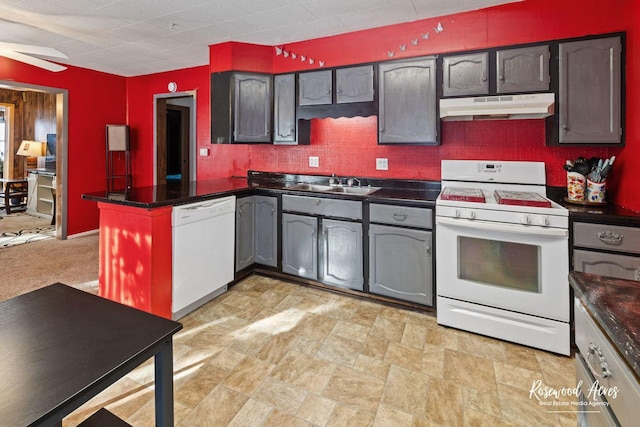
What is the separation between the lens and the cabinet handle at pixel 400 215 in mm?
2727

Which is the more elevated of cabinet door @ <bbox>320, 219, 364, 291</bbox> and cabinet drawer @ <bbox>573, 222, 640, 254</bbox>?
cabinet drawer @ <bbox>573, 222, 640, 254</bbox>

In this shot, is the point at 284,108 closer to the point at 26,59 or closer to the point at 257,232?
the point at 257,232

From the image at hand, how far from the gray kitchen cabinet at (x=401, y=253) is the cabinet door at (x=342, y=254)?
12 cm

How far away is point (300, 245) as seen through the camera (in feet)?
10.7

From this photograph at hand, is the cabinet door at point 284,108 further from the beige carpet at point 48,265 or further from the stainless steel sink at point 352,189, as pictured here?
the beige carpet at point 48,265

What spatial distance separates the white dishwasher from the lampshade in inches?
245

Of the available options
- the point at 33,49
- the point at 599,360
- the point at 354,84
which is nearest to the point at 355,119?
the point at 354,84

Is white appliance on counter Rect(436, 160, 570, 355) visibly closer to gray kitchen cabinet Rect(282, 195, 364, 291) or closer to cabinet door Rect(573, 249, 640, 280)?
cabinet door Rect(573, 249, 640, 280)

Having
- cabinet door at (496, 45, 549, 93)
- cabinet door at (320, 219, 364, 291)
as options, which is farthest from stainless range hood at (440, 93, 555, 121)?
cabinet door at (320, 219, 364, 291)

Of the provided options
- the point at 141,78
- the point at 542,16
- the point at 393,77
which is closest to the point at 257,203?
the point at 393,77

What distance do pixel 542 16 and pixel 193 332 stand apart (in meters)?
3.55

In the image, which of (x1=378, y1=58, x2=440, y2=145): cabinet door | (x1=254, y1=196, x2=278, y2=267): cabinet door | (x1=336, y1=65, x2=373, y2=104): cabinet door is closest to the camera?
(x1=378, y1=58, x2=440, y2=145): cabinet door

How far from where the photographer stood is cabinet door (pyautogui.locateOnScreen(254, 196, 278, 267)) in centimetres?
338

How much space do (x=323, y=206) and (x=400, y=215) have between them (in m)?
0.71
